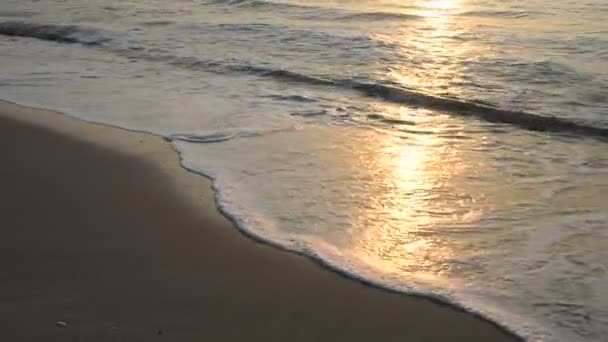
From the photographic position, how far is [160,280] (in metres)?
3.88

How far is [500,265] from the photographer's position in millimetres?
4141

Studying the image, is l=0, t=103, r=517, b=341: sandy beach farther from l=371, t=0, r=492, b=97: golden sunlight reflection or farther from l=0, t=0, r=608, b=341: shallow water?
l=371, t=0, r=492, b=97: golden sunlight reflection

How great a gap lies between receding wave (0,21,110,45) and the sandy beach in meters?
6.83

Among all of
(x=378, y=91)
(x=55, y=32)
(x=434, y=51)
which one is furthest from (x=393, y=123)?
(x=55, y=32)

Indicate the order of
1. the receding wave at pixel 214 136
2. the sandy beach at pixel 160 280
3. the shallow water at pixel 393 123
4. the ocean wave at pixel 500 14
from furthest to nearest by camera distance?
the ocean wave at pixel 500 14
the receding wave at pixel 214 136
the shallow water at pixel 393 123
the sandy beach at pixel 160 280

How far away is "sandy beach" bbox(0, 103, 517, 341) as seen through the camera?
3.44 m

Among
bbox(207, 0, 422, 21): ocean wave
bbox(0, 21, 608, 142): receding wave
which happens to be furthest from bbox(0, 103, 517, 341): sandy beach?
bbox(207, 0, 422, 21): ocean wave

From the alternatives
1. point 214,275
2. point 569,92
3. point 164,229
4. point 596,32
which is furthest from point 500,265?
point 596,32

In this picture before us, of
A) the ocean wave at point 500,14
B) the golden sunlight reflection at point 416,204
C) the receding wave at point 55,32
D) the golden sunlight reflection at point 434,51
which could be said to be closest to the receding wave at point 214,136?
the golden sunlight reflection at point 416,204

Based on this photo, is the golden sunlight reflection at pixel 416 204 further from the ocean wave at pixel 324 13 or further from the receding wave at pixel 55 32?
the ocean wave at pixel 324 13

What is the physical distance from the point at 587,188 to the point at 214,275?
254cm

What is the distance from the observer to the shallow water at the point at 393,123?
417cm

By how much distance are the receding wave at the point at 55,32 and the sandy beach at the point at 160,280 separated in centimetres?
683

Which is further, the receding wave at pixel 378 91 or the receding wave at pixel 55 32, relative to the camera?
the receding wave at pixel 55 32
